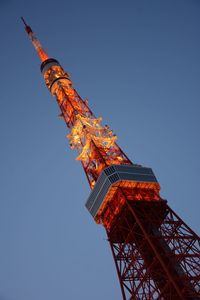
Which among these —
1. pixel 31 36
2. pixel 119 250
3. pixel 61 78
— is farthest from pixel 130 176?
pixel 31 36

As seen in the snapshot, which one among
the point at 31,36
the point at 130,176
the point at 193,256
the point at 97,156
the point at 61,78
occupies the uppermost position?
the point at 31,36

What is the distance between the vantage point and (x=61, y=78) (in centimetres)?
5781

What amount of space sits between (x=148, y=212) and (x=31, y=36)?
121 ft

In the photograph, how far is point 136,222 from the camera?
36.7 m

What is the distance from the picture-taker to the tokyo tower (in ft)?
111

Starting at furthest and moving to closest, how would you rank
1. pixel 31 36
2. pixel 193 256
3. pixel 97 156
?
pixel 31 36 → pixel 97 156 → pixel 193 256

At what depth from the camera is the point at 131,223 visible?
3909 centimetres

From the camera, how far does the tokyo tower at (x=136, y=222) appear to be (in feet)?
111

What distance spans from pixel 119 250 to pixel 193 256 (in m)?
6.72

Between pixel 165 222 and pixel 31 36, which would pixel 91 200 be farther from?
pixel 31 36

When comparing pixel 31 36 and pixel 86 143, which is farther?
pixel 31 36

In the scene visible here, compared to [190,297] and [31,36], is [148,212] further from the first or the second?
[31,36]

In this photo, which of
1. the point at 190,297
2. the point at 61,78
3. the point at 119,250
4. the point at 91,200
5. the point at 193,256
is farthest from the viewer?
the point at 61,78

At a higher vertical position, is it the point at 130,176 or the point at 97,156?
the point at 97,156
